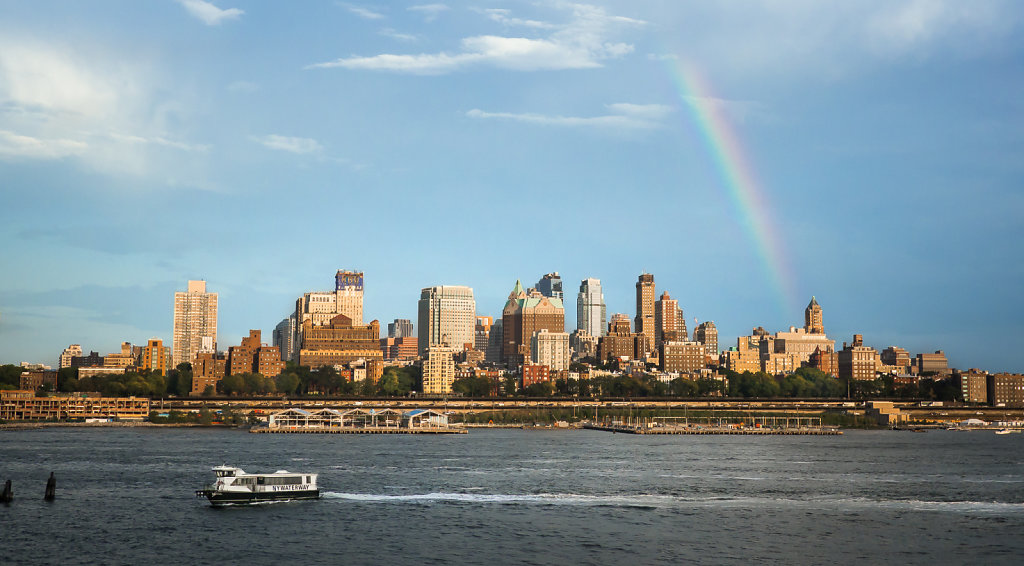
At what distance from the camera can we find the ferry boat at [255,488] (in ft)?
240

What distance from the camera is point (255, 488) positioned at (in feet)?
244

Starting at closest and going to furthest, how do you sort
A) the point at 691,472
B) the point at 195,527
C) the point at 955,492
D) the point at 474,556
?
the point at 474,556 < the point at 195,527 < the point at 955,492 < the point at 691,472

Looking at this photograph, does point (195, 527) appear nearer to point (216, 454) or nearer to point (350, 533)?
point (350, 533)

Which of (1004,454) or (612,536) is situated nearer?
(612,536)

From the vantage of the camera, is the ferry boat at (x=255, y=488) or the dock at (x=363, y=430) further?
the dock at (x=363, y=430)

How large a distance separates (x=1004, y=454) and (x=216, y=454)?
95.8m

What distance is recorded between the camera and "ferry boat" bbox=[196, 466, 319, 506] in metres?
73.1

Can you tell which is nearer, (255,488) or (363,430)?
(255,488)

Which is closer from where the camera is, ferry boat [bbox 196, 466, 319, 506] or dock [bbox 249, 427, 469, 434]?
ferry boat [bbox 196, 466, 319, 506]

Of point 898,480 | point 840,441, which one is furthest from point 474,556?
point 840,441

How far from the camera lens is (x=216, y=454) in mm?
122562

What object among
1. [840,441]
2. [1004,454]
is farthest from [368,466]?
[840,441]

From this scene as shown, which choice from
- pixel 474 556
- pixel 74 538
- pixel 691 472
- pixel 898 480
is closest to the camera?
pixel 474 556

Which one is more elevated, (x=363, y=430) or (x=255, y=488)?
(x=255, y=488)
